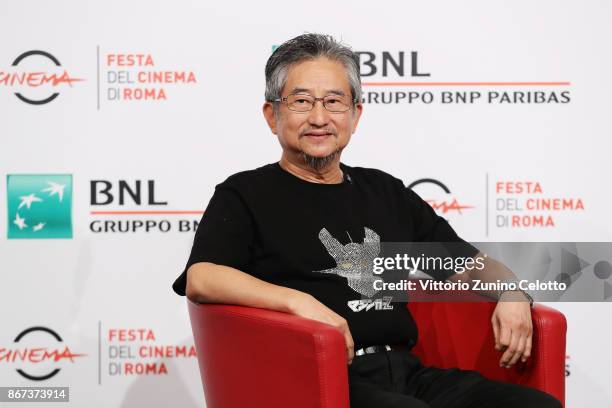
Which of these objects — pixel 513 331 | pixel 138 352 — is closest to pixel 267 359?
pixel 513 331

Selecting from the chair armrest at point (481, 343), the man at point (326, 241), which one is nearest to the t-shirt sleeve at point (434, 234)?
the man at point (326, 241)

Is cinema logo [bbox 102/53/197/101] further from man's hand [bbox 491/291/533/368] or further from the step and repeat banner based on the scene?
man's hand [bbox 491/291/533/368]

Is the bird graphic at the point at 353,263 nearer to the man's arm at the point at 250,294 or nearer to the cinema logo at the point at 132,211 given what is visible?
the man's arm at the point at 250,294

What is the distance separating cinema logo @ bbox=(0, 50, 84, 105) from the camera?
9.81 ft

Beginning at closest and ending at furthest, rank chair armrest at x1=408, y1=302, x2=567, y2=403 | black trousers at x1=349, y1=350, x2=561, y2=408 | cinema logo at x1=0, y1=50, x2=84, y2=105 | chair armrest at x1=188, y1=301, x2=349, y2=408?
1. chair armrest at x1=188, y1=301, x2=349, y2=408
2. black trousers at x1=349, y1=350, x2=561, y2=408
3. chair armrest at x1=408, y1=302, x2=567, y2=403
4. cinema logo at x1=0, y1=50, x2=84, y2=105

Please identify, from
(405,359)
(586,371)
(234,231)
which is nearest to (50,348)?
(234,231)

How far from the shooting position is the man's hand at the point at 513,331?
1886 millimetres

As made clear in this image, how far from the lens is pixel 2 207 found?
2.99 m

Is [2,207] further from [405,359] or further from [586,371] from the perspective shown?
[586,371]

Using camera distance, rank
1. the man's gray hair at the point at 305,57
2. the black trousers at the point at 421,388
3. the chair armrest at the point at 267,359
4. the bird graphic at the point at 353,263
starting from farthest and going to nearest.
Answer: the man's gray hair at the point at 305,57
the bird graphic at the point at 353,263
the black trousers at the point at 421,388
the chair armrest at the point at 267,359

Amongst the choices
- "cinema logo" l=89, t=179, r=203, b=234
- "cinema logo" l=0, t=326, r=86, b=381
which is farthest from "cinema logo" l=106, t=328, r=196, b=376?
"cinema logo" l=89, t=179, r=203, b=234

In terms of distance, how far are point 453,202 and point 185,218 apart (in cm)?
109

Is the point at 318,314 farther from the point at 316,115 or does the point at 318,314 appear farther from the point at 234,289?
the point at 316,115

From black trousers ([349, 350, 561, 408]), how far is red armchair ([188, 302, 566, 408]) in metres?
0.12
